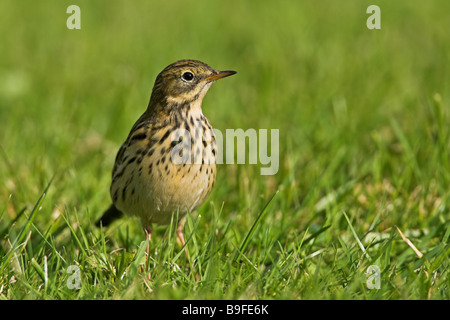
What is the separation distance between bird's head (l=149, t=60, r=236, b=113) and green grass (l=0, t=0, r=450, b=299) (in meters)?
0.75

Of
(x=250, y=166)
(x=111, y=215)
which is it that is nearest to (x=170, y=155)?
(x=111, y=215)

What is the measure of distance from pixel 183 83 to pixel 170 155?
0.55 meters

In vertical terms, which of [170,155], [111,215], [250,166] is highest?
[170,155]

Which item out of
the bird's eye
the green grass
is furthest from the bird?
the green grass

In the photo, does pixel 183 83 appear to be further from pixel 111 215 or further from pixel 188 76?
pixel 111 215

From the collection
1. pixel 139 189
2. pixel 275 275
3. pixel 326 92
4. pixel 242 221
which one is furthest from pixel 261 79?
pixel 275 275

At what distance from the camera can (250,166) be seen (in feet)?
19.9

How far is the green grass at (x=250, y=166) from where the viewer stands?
3955 mm

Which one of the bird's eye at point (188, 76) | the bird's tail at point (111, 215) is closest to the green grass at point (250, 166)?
the bird's tail at point (111, 215)

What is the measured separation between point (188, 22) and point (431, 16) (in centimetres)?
396

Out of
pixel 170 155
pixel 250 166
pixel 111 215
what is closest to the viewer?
pixel 170 155

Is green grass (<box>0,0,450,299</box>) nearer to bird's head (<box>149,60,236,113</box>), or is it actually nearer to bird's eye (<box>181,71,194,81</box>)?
bird's head (<box>149,60,236,113</box>)

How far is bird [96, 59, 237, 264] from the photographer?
4.40m

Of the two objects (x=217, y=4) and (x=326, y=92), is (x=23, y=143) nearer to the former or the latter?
(x=326, y=92)
